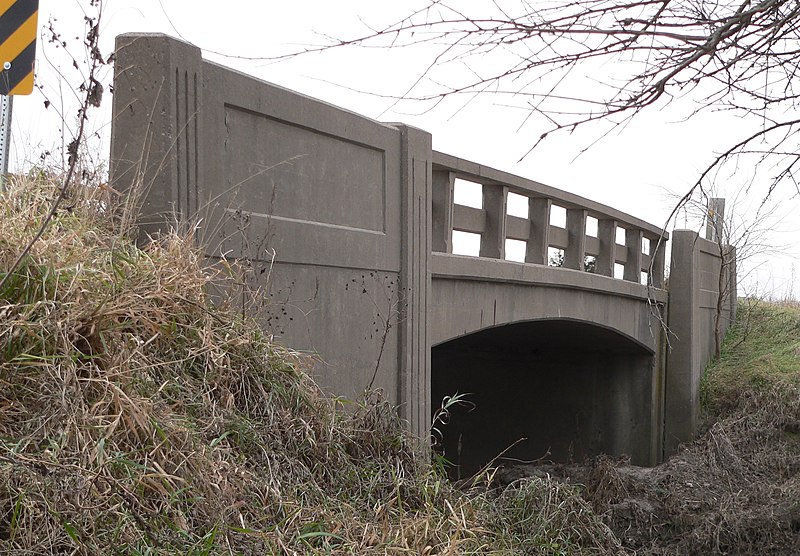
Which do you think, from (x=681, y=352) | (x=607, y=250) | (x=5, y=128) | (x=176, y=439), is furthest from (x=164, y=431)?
(x=681, y=352)

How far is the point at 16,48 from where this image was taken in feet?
18.2

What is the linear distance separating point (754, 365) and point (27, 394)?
42.8 ft

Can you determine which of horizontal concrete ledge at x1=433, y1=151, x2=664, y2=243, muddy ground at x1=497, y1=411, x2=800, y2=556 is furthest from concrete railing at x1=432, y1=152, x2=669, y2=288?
muddy ground at x1=497, y1=411, x2=800, y2=556

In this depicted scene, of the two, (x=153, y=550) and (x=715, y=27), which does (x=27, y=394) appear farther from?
(x=715, y=27)

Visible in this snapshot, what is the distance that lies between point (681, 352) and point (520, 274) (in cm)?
590

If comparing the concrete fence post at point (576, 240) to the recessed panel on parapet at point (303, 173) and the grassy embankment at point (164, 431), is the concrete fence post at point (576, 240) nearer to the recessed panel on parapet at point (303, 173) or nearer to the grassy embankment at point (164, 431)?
the recessed panel on parapet at point (303, 173)

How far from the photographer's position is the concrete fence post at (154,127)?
17.3 ft

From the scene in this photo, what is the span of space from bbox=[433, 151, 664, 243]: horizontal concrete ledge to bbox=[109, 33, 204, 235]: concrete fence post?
3047mm

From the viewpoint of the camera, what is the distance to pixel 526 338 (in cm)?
1343

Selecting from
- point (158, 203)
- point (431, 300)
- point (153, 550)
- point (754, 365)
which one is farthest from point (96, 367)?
point (754, 365)

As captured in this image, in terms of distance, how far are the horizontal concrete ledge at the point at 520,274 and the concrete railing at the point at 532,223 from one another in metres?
0.15

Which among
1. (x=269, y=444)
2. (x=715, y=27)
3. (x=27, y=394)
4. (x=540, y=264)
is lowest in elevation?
(x=269, y=444)

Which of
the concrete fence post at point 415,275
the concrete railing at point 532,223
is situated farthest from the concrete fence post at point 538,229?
the concrete fence post at point 415,275

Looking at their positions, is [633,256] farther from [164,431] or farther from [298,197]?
[164,431]
